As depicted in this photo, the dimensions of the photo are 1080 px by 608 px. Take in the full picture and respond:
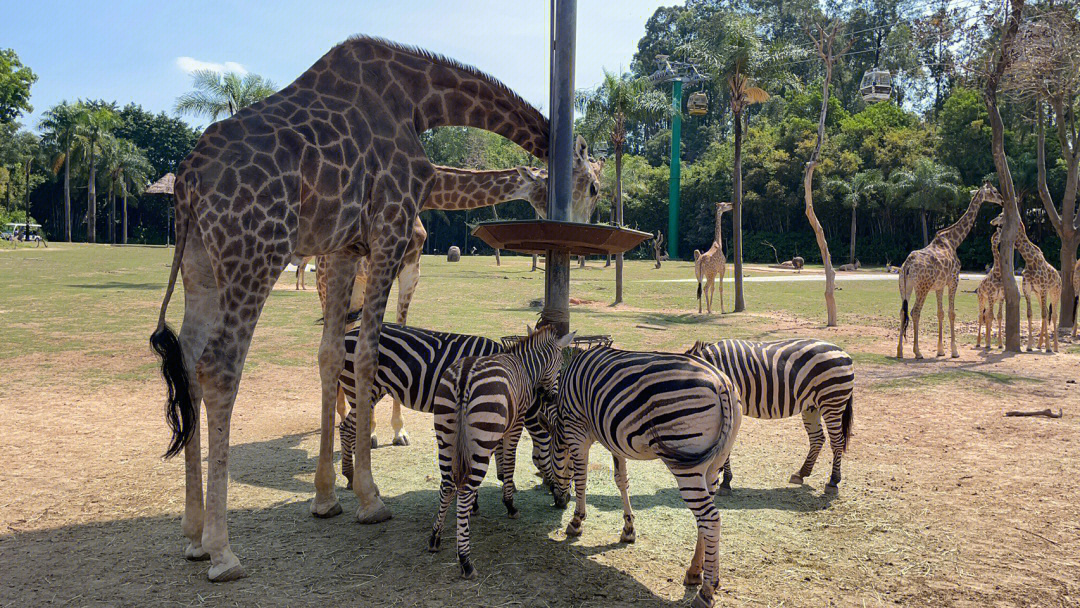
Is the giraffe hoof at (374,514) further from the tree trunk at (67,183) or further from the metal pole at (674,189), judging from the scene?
the tree trunk at (67,183)

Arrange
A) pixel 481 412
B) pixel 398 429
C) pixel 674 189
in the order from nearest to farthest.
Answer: pixel 481 412 < pixel 398 429 < pixel 674 189

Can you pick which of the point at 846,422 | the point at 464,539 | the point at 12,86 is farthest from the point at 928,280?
the point at 12,86

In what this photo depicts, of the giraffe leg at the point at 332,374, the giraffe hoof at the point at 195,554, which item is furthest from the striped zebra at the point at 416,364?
the giraffe hoof at the point at 195,554

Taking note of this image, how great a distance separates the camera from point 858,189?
162 ft

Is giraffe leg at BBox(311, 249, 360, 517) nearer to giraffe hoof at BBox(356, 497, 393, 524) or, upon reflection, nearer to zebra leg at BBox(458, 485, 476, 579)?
giraffe hoof at BBox(356, 497, 393, 524)

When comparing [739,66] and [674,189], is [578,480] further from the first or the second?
[674,189]

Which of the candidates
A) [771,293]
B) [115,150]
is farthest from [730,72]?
[115,150]

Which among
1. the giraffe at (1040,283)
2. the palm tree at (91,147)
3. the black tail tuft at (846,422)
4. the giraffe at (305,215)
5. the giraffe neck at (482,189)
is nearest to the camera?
the giraffe at (305,215)

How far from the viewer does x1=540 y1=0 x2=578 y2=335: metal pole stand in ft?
20.8

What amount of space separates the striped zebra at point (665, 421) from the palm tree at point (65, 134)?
76.1m

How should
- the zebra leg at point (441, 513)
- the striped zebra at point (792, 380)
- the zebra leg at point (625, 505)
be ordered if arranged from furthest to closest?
the striped zebra at point (792, 380) → the zebra leg at point (625, 505) → the zebra leg at point (441, 513)

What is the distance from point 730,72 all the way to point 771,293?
8900mm

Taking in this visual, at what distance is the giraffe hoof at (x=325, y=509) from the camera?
5.46 metres

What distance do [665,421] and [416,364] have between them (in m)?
2.38
